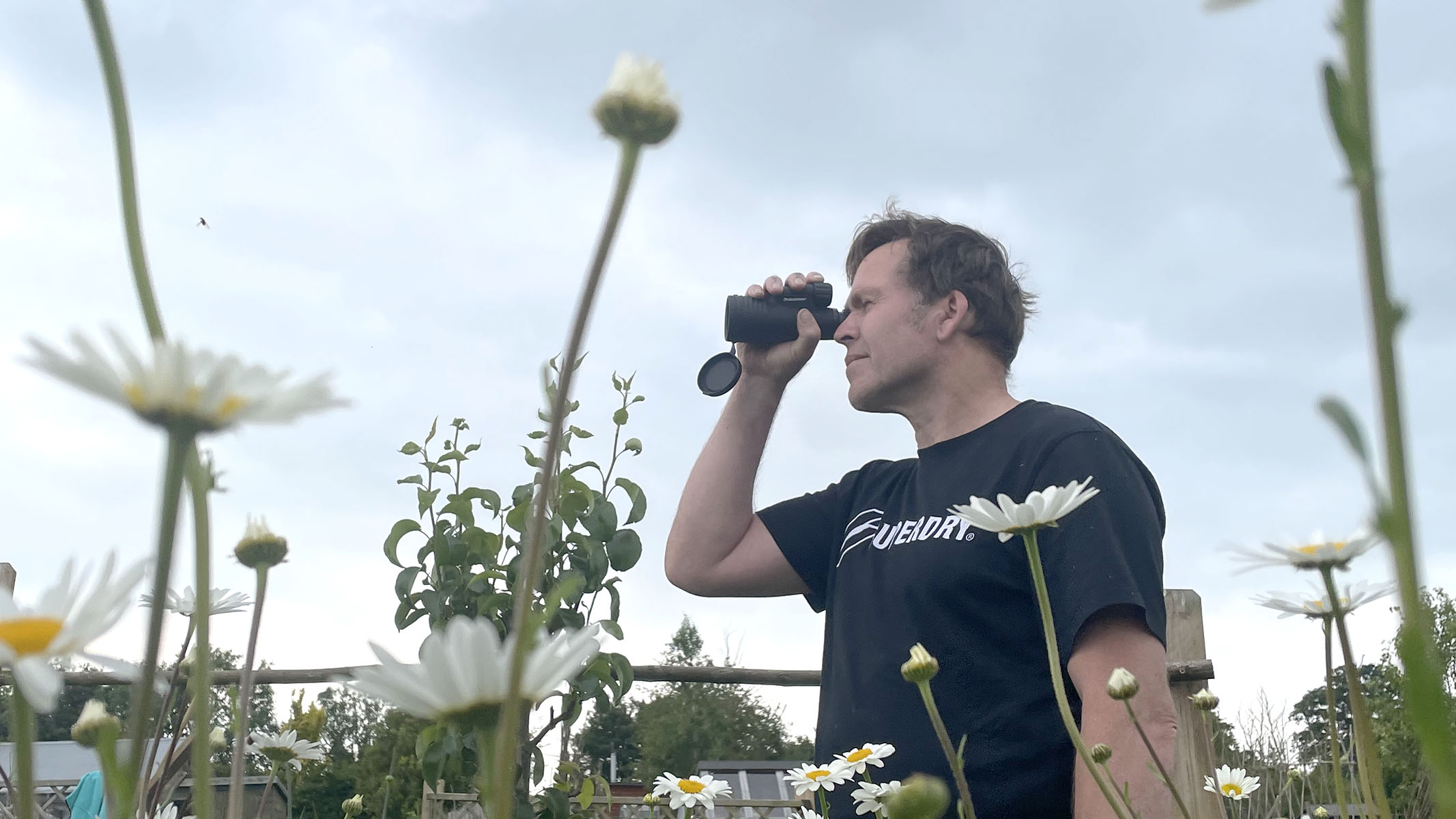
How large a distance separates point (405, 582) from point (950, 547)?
3.87 feet

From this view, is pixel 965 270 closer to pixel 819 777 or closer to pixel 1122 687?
pixel 819 777

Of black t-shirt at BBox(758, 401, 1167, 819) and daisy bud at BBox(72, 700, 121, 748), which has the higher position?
black t-shirt at BBox(758, 401, 1167, 819)

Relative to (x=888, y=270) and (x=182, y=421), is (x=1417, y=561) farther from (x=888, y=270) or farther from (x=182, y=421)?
(x=888, y=270)

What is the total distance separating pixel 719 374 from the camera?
2.67 m

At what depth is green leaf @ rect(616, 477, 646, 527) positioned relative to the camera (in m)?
2.54

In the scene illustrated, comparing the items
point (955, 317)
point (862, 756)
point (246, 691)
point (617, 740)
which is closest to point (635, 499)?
point (955, 317)

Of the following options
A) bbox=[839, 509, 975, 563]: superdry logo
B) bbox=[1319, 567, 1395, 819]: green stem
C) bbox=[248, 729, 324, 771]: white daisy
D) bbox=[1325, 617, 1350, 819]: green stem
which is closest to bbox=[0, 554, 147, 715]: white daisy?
bbox=[1319, 567, 1395, 819]: green stem

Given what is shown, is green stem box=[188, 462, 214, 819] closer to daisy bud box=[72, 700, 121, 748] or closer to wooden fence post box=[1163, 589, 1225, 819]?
daisy bud box=[72, 700, 121, 748]

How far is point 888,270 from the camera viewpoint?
2.59m

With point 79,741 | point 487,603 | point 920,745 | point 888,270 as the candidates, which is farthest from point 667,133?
point 888,270

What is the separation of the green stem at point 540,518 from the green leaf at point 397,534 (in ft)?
7.46

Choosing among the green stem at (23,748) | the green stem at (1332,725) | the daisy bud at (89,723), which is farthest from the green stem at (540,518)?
the green stem at (1332,725)

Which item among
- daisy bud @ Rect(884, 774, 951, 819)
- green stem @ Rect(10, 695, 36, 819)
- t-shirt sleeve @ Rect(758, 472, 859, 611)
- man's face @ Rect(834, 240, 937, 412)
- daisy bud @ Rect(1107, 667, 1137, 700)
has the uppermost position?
man's face @ Rect(834, 240, 937, 412)

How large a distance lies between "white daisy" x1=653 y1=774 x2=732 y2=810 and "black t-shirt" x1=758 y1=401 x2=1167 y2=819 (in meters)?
0.24
